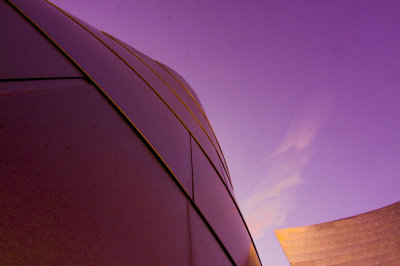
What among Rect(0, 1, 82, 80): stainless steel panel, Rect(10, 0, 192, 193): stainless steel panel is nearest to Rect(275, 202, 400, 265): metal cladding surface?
Rect(10, 0, 192, 193): stainless steel panel

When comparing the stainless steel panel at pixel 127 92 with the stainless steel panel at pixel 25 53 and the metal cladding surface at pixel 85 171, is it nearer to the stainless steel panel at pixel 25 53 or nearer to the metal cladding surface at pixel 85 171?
the metal cladding surface at pixel 85 171

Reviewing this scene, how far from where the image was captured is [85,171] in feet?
4.83

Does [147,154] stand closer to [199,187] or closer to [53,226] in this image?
[199,187]

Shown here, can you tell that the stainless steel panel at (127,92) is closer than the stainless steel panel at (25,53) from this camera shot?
No

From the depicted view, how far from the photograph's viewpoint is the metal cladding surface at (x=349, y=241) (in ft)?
37.3

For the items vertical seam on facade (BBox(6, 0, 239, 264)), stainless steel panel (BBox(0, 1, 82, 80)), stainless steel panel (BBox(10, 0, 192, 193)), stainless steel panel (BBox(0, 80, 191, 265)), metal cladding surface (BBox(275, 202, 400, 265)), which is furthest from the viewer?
metal cladding surface (BBox(275, 202, 400, 265))

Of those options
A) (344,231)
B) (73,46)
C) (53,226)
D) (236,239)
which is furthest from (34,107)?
(344,231)

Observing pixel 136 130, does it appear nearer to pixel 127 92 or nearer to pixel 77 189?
pixel 127 92

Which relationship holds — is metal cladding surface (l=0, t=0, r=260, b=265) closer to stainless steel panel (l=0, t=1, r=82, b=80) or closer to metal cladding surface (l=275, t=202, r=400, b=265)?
stainless steel panel (l=0, t=1, r=82, b=80)

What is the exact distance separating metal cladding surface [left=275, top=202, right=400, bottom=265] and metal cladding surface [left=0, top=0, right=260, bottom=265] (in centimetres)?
1169

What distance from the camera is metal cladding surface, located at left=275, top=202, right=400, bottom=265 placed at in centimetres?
1138

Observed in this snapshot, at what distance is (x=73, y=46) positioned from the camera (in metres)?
2.59

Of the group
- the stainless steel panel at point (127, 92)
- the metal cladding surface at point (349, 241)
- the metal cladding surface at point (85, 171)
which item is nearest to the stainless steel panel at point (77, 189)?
the metal cladding surface at point (85, 171)

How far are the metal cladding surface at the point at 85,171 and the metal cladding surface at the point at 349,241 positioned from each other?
38.4 ft
